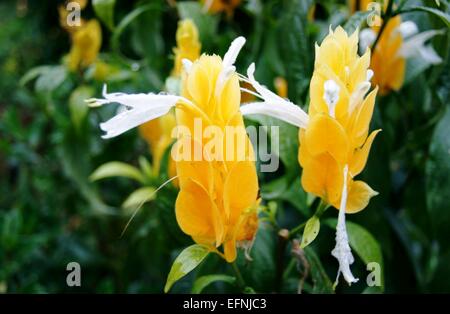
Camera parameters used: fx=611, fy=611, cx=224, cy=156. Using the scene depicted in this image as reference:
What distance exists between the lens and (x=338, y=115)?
1.57 feet

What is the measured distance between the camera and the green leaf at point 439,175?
70cm

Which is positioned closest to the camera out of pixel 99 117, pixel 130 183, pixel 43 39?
pixel 99 117

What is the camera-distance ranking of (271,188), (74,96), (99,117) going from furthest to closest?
(99,117) < (74,96) < (271,188)

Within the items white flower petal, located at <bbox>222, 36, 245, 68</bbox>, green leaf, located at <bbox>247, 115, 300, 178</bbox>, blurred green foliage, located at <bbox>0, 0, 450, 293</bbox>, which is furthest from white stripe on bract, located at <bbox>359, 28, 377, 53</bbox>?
white flower petal, located at <bbox>222, 36, 245, 68</bbox>

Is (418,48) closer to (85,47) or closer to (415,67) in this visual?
(415,67)

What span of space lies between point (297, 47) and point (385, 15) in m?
0.13

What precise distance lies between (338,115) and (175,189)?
0.29m

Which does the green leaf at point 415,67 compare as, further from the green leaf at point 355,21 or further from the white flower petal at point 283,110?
the white flower petal at point 283,110

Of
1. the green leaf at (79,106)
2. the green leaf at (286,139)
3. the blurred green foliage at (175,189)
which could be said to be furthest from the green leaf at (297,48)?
the green leaf at (79,106)

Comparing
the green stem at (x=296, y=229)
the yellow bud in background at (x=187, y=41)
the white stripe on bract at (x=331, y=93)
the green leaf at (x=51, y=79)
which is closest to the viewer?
the white stripe on bract at (x=331, y=93)

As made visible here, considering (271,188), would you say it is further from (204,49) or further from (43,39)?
(43,39)

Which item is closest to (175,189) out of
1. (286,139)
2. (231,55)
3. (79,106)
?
(286,139)

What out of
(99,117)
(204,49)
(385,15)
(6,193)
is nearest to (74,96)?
(99,117)
